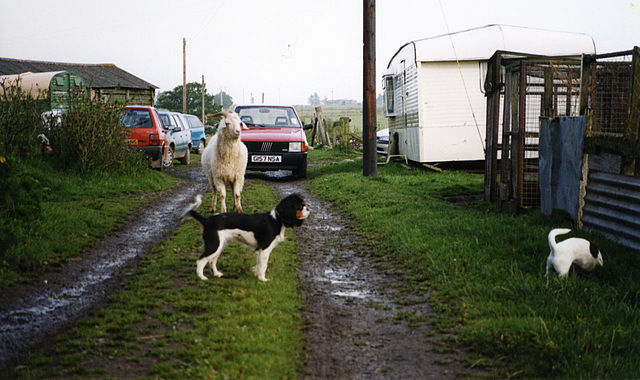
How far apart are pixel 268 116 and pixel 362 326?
13294 mm

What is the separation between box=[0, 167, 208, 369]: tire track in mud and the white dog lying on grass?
448 cm

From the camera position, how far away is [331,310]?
5.76m

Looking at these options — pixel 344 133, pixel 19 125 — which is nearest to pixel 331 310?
pixel 19 125

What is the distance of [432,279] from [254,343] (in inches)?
107

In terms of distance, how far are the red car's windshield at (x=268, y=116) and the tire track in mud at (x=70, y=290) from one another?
8.20m

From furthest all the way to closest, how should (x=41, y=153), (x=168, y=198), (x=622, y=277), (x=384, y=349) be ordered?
(x=41, y=153) → (x=168, y=198) → (x=622, y=277) → (x=384, y=349)

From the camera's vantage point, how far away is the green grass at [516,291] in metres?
4.41

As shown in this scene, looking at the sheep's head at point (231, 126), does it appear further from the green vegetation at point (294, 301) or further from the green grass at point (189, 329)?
the green grass at point (189, 329)

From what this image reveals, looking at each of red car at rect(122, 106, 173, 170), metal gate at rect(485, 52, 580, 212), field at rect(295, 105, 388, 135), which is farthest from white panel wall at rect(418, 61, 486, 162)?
field at rect(295, 105, 388, 135)

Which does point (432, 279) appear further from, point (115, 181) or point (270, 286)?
point (115, 181)

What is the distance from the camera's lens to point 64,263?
733 cm

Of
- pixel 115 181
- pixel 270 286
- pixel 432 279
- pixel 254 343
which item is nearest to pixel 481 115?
pixel 115 181

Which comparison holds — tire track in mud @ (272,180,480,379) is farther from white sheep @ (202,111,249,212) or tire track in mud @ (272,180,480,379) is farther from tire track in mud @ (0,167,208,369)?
white sheep @ (202,111,249,212)

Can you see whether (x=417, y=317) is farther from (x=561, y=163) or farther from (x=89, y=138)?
(x=89, y=138)
